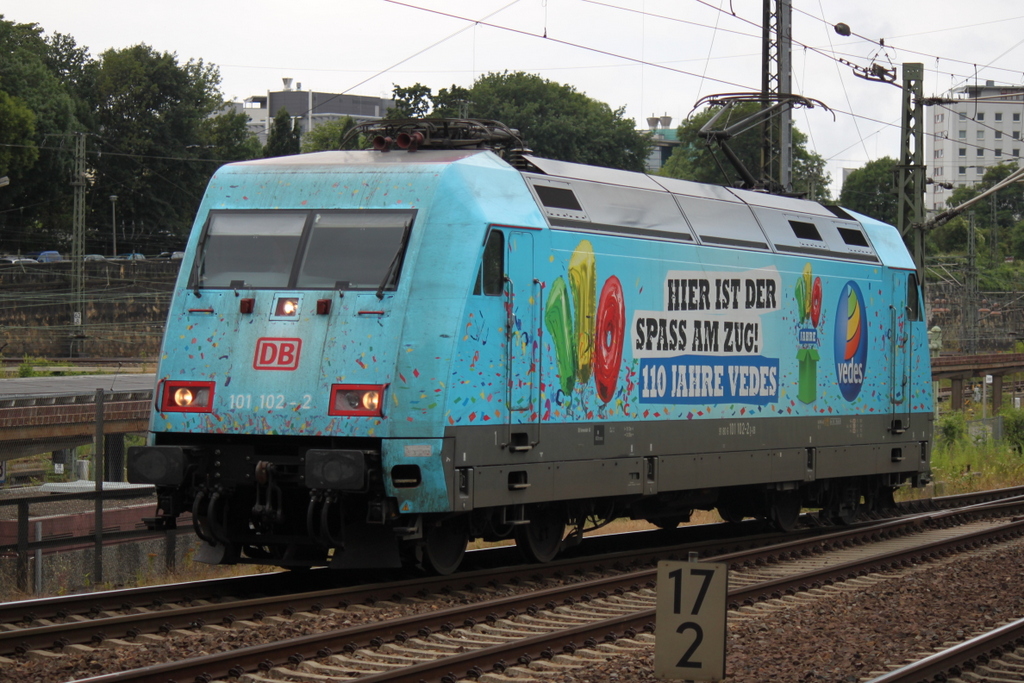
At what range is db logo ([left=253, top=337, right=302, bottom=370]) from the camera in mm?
10227

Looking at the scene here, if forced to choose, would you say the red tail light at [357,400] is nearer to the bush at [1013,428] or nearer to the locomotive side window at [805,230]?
the locomotive side window at [805,230]

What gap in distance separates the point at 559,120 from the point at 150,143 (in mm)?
26290

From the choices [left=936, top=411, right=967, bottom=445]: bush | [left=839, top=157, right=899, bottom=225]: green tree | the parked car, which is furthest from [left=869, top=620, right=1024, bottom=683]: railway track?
[left=839, top=157, right=899, bottom=225]: green tree

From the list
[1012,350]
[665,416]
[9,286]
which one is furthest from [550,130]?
[665,416]

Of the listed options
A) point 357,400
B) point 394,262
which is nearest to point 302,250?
point 394,262

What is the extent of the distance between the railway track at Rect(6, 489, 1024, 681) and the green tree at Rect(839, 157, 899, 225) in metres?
94.5

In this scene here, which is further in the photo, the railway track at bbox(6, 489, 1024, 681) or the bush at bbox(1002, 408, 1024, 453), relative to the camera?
the bush at bbox(1002, 408, 1024, 453)

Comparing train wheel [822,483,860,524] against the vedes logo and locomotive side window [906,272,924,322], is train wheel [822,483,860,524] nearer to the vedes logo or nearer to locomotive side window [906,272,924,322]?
the vedes logo

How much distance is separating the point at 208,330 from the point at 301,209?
127 cm

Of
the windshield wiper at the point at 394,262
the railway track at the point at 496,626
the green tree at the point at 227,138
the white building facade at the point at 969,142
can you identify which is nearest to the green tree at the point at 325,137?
the green tree at the point at 227,138

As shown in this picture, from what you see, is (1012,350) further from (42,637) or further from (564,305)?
(42,637)

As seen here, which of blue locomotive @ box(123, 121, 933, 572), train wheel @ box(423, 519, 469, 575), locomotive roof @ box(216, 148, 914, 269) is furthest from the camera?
locomotive roof @ box(216, 148, 914, 269)

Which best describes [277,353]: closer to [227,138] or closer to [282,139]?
[282,139]

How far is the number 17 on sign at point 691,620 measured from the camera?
646 centimetres
